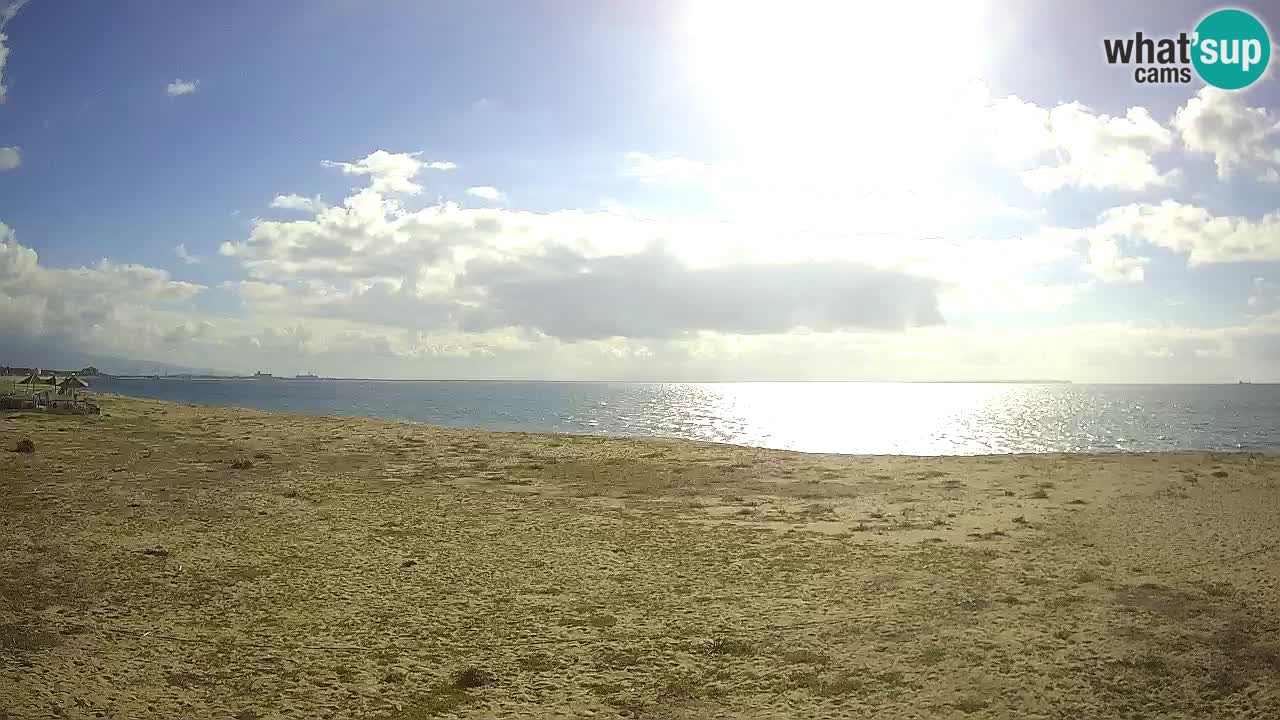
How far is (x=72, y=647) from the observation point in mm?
10562

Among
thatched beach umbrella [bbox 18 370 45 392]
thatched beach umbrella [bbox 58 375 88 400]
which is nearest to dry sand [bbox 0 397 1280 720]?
thatched beach umbrella [bbox 58 375 88 400]

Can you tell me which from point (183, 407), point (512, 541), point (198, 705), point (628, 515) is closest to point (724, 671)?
point (198, 705)

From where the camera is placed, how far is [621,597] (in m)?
13.3

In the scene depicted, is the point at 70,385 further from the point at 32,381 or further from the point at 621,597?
the point at 621,597

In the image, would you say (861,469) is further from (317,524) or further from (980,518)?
(317,524)

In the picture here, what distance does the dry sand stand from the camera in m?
9.56

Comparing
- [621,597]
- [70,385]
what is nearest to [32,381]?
[70,385]

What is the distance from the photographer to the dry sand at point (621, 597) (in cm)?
956

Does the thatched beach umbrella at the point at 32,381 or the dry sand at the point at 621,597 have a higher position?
Result: the thatched beach umbrella at the point at 32,381

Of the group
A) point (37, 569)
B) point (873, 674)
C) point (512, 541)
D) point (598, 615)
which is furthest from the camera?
point (512, 541)

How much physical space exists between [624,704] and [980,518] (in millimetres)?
14445

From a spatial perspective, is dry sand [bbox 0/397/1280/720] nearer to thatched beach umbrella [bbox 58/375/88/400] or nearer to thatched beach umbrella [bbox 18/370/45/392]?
thatched beach umbrella [bbox 58/375/88/400]

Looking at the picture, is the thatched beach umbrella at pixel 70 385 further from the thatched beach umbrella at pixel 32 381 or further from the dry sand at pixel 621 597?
the dry sand at pixel 621 597

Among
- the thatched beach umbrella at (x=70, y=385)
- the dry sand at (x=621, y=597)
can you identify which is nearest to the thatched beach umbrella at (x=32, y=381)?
the thatched beach umbrella at (x=70, y=385)
